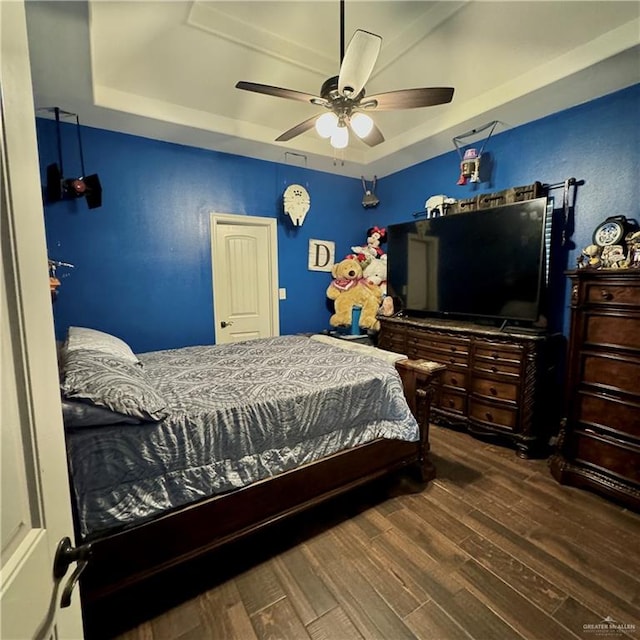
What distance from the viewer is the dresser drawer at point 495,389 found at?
→ 261 centimetres

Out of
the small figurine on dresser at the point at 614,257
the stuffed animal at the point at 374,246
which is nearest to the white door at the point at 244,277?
the stuffed animal at the point at 374,246

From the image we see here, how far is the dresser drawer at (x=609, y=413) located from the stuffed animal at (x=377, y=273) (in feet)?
7.24

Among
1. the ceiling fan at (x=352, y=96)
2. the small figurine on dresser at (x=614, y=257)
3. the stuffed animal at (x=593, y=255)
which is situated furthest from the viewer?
the stuffed animal at (x=593, y=255)

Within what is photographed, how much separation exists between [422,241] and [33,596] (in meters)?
3.46

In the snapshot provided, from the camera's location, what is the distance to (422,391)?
2.16 meters

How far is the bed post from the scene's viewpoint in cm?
213

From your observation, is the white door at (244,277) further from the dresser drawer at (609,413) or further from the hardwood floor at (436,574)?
the dresser drawer at (609,413)

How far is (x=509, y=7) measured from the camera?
6.19 ft

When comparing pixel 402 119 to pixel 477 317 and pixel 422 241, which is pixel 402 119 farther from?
pixel 477 317

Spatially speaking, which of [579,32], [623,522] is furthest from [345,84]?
[623,522]

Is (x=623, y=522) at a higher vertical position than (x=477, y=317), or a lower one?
lower

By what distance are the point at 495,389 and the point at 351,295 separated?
1.85 meters

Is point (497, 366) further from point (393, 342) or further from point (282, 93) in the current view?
point (282, 93)

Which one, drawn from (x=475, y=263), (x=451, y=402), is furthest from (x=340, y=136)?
(x=451, y=402)
